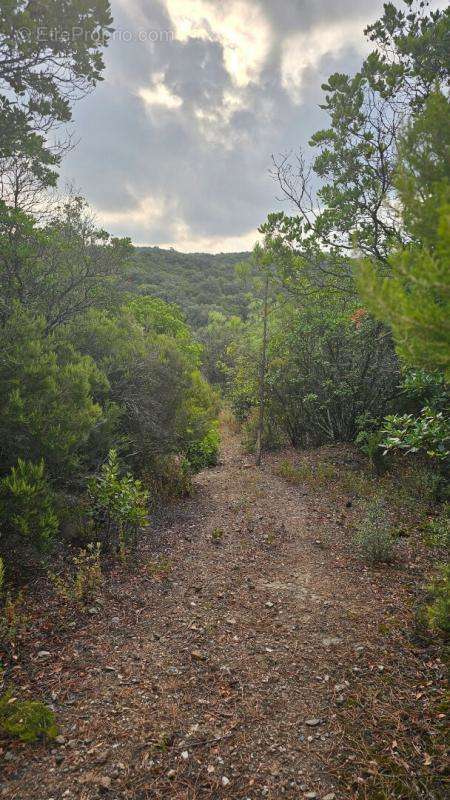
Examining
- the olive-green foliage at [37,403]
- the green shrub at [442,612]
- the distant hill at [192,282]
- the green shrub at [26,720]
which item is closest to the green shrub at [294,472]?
the olive-green foliage at [37,403]

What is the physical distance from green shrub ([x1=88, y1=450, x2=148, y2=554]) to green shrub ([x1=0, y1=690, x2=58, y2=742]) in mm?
2740

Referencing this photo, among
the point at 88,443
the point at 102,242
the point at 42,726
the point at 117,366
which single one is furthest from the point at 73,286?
the point at 42,726

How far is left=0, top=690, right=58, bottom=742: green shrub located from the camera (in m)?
3.10

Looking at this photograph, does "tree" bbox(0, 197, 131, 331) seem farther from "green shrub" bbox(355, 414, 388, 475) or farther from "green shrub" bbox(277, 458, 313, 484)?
"green shrub" bbox(355, 414, 388, 475)

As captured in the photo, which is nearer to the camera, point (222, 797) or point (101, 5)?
point (222, 797)

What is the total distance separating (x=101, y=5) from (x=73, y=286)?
183 inches

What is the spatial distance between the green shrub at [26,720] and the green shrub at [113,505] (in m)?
2.74

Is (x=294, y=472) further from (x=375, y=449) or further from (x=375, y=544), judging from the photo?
(x=375, y=544)

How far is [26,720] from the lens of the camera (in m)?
3.18

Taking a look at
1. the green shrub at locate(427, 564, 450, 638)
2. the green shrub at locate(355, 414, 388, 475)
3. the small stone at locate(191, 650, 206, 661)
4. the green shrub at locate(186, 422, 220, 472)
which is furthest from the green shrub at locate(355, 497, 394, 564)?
the green shrub at locate(186, 422, 220, 472)

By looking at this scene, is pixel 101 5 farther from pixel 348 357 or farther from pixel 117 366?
pixel 348 357

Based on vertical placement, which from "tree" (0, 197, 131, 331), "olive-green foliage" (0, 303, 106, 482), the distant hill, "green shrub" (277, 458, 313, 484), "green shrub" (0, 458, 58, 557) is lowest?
"green shrub" (277, 458, 313, 484)

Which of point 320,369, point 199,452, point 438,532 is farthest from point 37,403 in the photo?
point 320,369

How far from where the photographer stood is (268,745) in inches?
123
